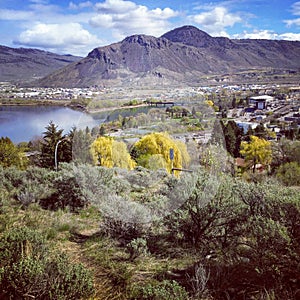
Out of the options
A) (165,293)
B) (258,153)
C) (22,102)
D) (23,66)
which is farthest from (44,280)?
(23,66)

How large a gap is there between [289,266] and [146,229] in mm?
1705

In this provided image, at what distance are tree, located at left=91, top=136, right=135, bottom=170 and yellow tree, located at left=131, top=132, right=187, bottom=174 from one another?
12 cm

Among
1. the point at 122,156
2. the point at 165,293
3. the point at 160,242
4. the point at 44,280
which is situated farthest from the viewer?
the point at 160,242

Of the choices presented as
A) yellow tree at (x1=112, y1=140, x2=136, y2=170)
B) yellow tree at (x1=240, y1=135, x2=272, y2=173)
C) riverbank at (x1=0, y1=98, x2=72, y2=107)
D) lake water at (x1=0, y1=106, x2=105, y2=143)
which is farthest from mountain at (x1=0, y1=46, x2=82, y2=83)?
yellow tree at (x1=112, y1=140, x2=136, y2=170)

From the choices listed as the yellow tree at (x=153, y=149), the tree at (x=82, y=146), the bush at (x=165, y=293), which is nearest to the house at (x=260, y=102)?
the tree at (x=82, y=146)

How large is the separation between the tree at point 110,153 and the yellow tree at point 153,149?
12 cm

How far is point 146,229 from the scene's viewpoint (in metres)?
3.94

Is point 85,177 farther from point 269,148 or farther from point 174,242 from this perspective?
point 269,148

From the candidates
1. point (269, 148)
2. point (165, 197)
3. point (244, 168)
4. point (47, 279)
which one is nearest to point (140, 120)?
point (165, 197)

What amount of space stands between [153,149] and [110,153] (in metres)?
0.65

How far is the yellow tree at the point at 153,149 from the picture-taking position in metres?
3.57

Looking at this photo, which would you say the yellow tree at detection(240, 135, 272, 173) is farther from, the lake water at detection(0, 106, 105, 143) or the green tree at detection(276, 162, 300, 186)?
the lake water at detection(0, 106, 105, 143)

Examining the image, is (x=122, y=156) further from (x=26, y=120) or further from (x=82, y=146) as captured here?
(x=26, y=120)

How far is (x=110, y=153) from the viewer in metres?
3.96
